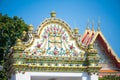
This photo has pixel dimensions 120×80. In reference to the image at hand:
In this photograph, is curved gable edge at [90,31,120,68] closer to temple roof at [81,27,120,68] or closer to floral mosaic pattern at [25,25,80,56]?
temple roof at [81,27,120,68]

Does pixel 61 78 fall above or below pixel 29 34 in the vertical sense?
below

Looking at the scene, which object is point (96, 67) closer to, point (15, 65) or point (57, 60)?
point (57, 60)

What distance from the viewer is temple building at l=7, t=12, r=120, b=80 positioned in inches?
552

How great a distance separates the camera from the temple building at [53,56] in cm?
1403

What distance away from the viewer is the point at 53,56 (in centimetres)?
1445

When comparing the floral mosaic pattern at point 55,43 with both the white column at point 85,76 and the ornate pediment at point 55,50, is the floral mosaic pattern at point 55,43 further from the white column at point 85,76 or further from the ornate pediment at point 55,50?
the white column at point 85,76

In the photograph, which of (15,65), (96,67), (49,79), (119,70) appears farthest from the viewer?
(119,70)

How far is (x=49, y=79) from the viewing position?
15680mm

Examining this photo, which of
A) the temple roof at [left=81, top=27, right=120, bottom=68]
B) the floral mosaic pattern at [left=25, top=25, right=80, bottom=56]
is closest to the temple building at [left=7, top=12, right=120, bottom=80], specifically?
the floral mosaic pattern at [left=25, top=25, right=80, bottom=56]

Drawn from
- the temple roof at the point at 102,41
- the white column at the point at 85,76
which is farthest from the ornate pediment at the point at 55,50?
the temple roof at the point at 102,41

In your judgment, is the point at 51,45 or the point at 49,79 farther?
the point at 49,79

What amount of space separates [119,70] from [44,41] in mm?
11360

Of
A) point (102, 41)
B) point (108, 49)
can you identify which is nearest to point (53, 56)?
point (108, 49)

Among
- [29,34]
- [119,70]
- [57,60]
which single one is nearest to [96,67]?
[57,60]
